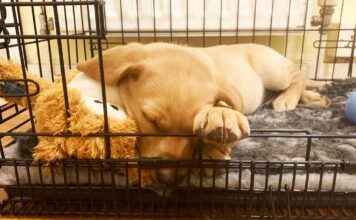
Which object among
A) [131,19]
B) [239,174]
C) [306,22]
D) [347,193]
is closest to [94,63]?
[239,174]

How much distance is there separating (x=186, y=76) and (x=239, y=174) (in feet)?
0.95

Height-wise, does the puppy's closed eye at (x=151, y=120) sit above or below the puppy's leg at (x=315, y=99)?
above

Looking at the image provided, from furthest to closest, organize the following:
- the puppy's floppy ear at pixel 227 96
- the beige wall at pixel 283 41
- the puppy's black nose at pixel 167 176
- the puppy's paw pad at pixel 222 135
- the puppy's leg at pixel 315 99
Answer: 1. the beige wall at pixel 283 41
2. the puppy's leg at pixel 315 99
3. the puppy's floppy ear at pixel 227 96
4. the puppy's black nose at pixel 167 176
5. the puppy's paw pad at pixel 222 135

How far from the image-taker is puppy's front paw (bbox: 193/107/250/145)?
0.72 metres

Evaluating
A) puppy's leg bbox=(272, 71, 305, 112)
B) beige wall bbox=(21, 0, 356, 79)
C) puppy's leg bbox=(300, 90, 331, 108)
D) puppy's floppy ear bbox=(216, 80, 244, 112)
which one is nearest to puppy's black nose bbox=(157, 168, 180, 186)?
puppy's floppy ear bbox=(216, 80, 244, 112)

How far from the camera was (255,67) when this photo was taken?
67.0 inches

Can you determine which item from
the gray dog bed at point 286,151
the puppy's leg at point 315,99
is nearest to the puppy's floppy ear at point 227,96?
the gray dog bed at point 286,151

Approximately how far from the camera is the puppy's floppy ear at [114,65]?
958mm

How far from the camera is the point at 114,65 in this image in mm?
974

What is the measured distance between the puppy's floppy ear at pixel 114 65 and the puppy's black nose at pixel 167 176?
0.98ft

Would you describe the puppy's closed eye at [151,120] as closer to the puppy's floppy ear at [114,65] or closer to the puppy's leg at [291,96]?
the puppy's floppy ear at [114,65]

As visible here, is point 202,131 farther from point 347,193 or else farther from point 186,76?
point 347,193

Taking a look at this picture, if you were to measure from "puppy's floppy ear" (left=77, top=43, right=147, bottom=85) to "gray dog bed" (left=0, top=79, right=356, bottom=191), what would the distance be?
26 centimetres

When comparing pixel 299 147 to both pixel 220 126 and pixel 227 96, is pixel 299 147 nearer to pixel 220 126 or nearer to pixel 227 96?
pixel 227 96
